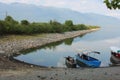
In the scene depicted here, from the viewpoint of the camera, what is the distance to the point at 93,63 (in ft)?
187

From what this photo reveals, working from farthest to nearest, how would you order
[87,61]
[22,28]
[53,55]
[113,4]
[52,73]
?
[22,28], [53,55], [87,61], [52,73], [113,4]

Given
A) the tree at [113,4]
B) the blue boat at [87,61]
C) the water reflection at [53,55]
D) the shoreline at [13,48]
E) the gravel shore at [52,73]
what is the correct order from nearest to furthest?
1. the tree at [113,4]
2. the gravel shore at [52,73]
3. the shoreline at [13,48]
4. the blue boat at [87,61]
5. the water reflection at [53,55]

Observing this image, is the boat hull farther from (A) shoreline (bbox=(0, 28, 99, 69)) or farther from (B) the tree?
(B) the tree

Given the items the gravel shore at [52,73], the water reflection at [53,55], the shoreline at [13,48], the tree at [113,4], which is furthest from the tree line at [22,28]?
the tree at [113,4]

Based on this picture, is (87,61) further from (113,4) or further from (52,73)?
(113,4)

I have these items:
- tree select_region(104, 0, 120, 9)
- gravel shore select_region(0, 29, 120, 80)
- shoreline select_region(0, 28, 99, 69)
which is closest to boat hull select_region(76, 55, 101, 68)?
shoreline select_region(0, 28, 99, 69)

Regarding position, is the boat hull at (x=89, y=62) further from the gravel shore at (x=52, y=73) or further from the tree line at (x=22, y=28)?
the tree line at (x=22, y=28)

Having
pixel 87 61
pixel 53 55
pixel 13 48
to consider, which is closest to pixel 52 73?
pixel 87 61

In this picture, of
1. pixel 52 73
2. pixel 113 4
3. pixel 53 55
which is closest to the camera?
pixel 113 4

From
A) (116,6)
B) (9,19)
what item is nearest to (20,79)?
(116,6)

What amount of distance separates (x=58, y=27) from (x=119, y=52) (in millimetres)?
110426

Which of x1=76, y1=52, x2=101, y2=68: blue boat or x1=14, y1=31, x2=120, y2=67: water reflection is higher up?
x1=76, y1=52, x2=101, y2=68: blue boat

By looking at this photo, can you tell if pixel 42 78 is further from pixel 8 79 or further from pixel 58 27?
pixel 58 27

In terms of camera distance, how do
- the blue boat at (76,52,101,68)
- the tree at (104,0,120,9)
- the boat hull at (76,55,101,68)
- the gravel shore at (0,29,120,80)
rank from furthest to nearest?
the blue boat at (76,52,101,68) → the boat hull at (76,55,101,68) → the gravel shore at (0,29,120,80) → the tree at (104,0,120,9)
